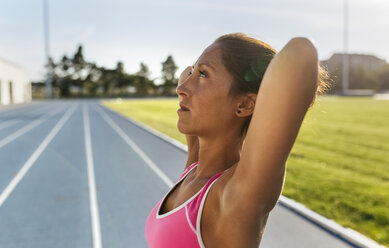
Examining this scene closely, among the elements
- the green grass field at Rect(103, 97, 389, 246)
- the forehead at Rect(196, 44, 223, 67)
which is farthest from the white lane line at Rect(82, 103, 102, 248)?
the forehead at Rect(196, 44, 223, 67)

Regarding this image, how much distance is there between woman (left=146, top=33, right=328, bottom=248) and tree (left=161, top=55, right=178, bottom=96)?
Answer: 251ft

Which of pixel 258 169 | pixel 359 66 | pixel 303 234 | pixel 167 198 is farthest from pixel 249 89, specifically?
pixel 359 66

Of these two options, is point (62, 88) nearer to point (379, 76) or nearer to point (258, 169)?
point (379, 76)

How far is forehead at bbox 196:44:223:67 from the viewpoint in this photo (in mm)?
997

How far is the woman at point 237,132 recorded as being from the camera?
723mm

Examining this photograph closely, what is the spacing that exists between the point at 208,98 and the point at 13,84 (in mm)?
55999

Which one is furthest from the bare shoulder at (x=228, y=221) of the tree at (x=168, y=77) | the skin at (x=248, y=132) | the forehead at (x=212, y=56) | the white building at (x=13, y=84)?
the tree at (x=168, y=77)

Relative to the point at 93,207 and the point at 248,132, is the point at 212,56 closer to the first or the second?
the point at 248,132

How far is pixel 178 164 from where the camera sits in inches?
309

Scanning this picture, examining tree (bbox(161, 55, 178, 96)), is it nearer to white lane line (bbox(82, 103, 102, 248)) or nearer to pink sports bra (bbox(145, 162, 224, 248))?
white lane line (bbox(82, 103, 102, 248))

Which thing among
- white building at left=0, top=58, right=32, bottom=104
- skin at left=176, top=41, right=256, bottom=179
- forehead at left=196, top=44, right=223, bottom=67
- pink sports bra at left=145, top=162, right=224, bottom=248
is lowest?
pink sports bra at left=145, top=162, right=224, bottom=248

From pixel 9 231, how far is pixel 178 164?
398 centimetres

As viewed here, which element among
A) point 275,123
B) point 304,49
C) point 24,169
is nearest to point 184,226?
point 275,123

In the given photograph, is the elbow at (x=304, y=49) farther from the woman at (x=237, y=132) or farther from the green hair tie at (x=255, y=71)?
the green hair tie at (x=255, y=71)
